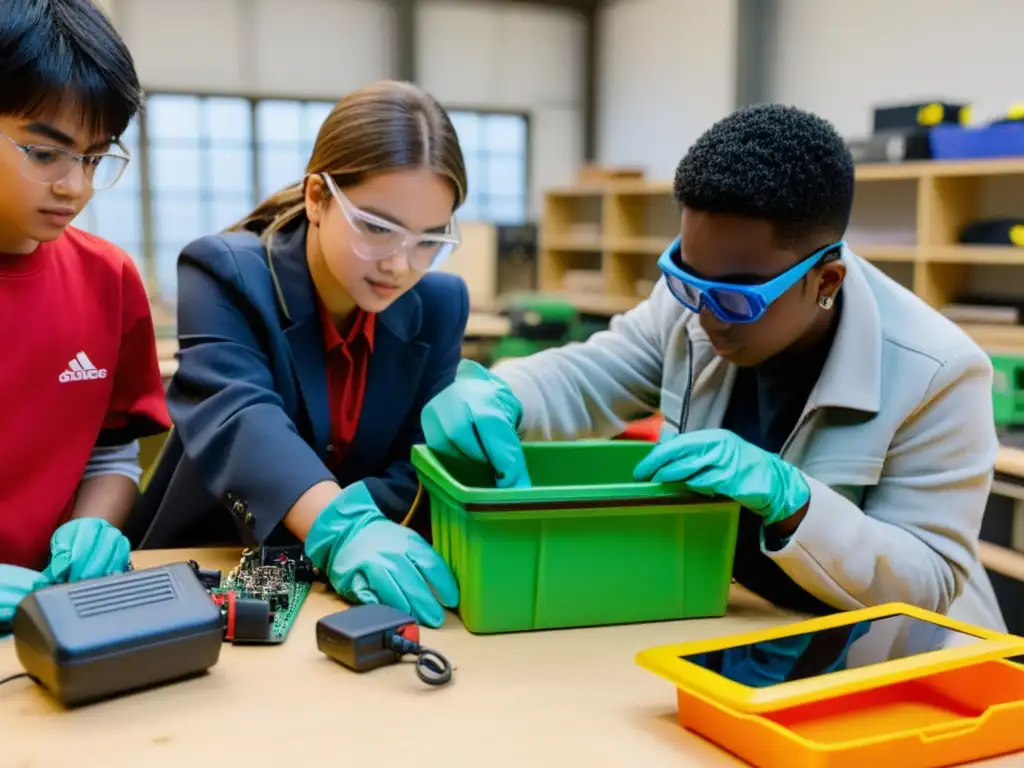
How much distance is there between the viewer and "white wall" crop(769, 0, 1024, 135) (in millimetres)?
4090

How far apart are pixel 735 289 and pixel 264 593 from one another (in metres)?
0.68

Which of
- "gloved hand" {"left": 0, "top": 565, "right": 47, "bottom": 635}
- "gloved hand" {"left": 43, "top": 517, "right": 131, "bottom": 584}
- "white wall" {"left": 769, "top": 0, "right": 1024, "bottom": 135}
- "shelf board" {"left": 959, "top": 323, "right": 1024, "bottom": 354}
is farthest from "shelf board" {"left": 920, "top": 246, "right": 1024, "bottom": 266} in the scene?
"gloved hand" {"left": 0, "top": 565, "right": 47, "bottom": 635}

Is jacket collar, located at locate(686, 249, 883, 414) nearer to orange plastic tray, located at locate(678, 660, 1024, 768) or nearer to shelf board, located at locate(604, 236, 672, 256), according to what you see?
orange plastic tray, located at locate(678, 660, 1024, 768)

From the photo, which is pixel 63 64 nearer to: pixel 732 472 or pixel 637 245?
pixel 732 472

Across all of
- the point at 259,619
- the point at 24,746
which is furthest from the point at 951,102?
the point at 24,746

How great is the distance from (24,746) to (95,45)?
0.84 metres

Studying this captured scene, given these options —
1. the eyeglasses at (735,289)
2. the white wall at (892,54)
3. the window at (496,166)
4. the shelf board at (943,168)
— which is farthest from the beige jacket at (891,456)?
the window at (496,166)

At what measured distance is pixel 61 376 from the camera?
52.2 inches

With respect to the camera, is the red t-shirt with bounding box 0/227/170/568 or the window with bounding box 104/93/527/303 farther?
the window with bounding box 104/93/527/303

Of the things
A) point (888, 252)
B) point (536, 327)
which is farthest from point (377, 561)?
point (536, 327)

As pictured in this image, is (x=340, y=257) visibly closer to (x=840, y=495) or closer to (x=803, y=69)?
(x=840, y=495)

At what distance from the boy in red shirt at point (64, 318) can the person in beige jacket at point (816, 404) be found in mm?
498

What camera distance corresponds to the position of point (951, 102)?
13.7ft

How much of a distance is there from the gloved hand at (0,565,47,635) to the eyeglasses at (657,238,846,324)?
0.85m
